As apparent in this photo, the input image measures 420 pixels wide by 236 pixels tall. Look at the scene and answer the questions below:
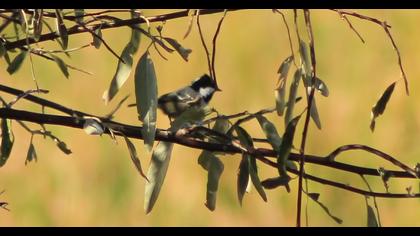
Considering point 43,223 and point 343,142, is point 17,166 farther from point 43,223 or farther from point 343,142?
point 343,142

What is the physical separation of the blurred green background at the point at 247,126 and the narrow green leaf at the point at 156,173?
1.31 m

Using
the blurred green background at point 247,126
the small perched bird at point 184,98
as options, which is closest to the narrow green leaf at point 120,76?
the small perched bird at point 184,98

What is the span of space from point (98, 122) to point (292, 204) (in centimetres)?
155

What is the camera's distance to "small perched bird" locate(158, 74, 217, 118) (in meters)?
1.29

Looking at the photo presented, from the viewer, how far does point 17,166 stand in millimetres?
2375

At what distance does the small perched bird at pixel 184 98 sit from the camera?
1286 mm

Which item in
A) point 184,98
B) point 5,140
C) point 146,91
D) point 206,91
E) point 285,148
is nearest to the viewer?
point 285,148

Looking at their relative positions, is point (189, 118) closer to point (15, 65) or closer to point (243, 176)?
point (243, 176)

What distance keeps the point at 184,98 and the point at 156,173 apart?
49 cm

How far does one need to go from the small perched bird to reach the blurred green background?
1.55ft

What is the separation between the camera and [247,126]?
2270 mm

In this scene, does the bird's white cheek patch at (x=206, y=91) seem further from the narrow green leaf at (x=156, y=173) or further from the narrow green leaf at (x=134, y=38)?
the narrow green leaf at (x=156, y=173)

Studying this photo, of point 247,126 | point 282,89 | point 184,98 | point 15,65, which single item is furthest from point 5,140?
point 247,126

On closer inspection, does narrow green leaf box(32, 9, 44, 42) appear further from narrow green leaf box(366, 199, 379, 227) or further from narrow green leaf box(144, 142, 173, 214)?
narrow green leaf box(366, 199, 379, 227)
